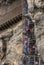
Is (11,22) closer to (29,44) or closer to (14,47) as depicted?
(14,47)

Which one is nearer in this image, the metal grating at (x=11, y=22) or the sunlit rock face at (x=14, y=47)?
the sunlit rock face at (x=14, y=47)

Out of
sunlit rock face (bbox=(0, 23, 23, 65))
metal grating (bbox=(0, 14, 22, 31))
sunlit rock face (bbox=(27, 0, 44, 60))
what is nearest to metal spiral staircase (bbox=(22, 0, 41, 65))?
sunlit rock face (bbox=(27, 0, 44, 60))

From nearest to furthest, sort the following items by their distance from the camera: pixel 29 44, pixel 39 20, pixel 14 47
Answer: pixel 39 20 < pixel 29 44 < pixel 14 47

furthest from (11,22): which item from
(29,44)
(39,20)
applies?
(39,20)

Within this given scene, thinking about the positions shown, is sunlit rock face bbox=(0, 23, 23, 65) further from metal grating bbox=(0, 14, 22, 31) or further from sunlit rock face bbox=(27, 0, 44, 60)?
sunlit rock face bbox=(27, 0, 44, 60)

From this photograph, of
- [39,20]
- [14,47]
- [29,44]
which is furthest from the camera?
[14,47]

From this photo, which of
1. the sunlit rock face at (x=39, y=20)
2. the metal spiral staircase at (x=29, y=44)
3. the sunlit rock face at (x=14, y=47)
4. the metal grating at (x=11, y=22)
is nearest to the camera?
the sunlit rock face at (x=39, y=20)

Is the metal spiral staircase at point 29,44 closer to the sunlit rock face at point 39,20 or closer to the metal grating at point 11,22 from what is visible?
the sunlit rock face at point 39,20

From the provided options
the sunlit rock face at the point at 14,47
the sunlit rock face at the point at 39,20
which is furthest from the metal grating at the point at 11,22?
the sunlit rock face at the point at 39,20

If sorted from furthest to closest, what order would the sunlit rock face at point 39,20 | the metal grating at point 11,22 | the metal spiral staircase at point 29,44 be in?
1. the metal grating at point 11,22
2. the metal spiral staircase at point 29,44
3. the sunlit rock face at point 39,20

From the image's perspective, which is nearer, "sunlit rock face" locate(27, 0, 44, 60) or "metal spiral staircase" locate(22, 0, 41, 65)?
"sunlit rock face" locate(27, 0, 44, 60)

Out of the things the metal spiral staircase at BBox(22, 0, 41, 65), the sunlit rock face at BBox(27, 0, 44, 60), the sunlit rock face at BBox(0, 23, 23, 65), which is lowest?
the sunlit rock face at BBox(0, 23, 23, 65)
